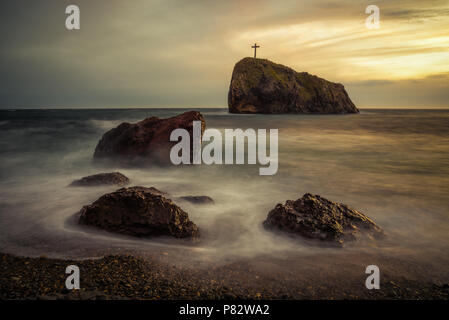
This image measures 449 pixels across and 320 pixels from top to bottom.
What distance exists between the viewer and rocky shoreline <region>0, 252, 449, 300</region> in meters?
2.38

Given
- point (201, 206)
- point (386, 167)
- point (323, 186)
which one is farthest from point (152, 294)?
point (386, 167)

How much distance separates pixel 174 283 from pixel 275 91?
198ft

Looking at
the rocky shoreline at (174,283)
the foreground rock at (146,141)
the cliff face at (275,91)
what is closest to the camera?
the rocky shoreline at (174,283)

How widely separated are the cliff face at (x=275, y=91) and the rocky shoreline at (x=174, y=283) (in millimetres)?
57042

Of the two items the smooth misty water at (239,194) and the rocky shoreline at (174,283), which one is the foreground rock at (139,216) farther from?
the rocky shoreline at (174,283)

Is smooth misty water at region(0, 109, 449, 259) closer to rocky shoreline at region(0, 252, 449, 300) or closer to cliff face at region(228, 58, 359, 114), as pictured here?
rocky shoreline at region(0, 252, 449, 300)

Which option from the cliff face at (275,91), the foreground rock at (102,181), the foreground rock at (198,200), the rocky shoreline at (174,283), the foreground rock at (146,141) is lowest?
the rocky shoreline at (174,283)

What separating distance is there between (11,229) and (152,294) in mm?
3089

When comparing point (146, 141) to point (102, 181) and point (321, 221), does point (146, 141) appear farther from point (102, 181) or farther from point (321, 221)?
point (321, 221)

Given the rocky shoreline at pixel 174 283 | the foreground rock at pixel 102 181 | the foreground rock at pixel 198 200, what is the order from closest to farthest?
1. the rocky shoreline at pixel 174 283
2. the foreground rock at pixel 198 200
3. the foreground rock at pixel 102 181

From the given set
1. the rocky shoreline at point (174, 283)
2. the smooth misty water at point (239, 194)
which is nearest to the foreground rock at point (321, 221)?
the smooth misty water at point (239, 194)

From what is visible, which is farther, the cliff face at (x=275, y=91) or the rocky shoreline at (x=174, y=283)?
the cliff face at (x=275, y=91)

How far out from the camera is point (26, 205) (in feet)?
17.0

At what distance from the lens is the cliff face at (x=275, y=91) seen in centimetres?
5825
